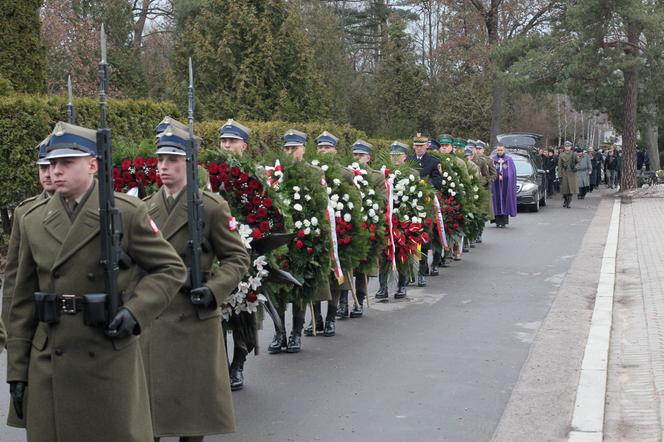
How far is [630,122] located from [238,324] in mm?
30971

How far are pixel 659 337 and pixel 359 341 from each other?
275 centimetres

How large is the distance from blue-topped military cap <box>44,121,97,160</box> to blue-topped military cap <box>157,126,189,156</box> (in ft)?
3.97

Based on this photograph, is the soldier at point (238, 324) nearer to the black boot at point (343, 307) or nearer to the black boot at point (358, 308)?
the black boot at point (343, 307)

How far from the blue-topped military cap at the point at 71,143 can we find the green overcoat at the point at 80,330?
0.18 metres

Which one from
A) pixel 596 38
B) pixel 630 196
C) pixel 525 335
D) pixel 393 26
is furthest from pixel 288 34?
pixel 525 335

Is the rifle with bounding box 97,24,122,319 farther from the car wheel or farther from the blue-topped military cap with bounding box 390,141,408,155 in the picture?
the car wheel

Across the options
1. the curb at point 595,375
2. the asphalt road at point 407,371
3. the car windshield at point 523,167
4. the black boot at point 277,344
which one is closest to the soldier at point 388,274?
the asphalt road at point 407,371

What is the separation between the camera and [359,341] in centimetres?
984

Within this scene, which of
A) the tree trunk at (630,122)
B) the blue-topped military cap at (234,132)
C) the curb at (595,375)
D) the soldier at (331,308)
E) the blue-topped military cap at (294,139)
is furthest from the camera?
the tree trunk at (630,122)

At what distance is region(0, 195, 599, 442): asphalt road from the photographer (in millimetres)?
6848

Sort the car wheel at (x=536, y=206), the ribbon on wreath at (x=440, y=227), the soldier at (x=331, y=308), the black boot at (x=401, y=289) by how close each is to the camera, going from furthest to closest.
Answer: the car wheel at (x=536, y=206), the ribbon on wreath at (x=440, y=227), the black boot at (x=401, y=289), the soldier at (x=331, y=308)

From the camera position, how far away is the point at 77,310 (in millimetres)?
4301

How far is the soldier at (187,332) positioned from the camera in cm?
543

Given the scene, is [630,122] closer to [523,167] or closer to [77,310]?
[523,167]
